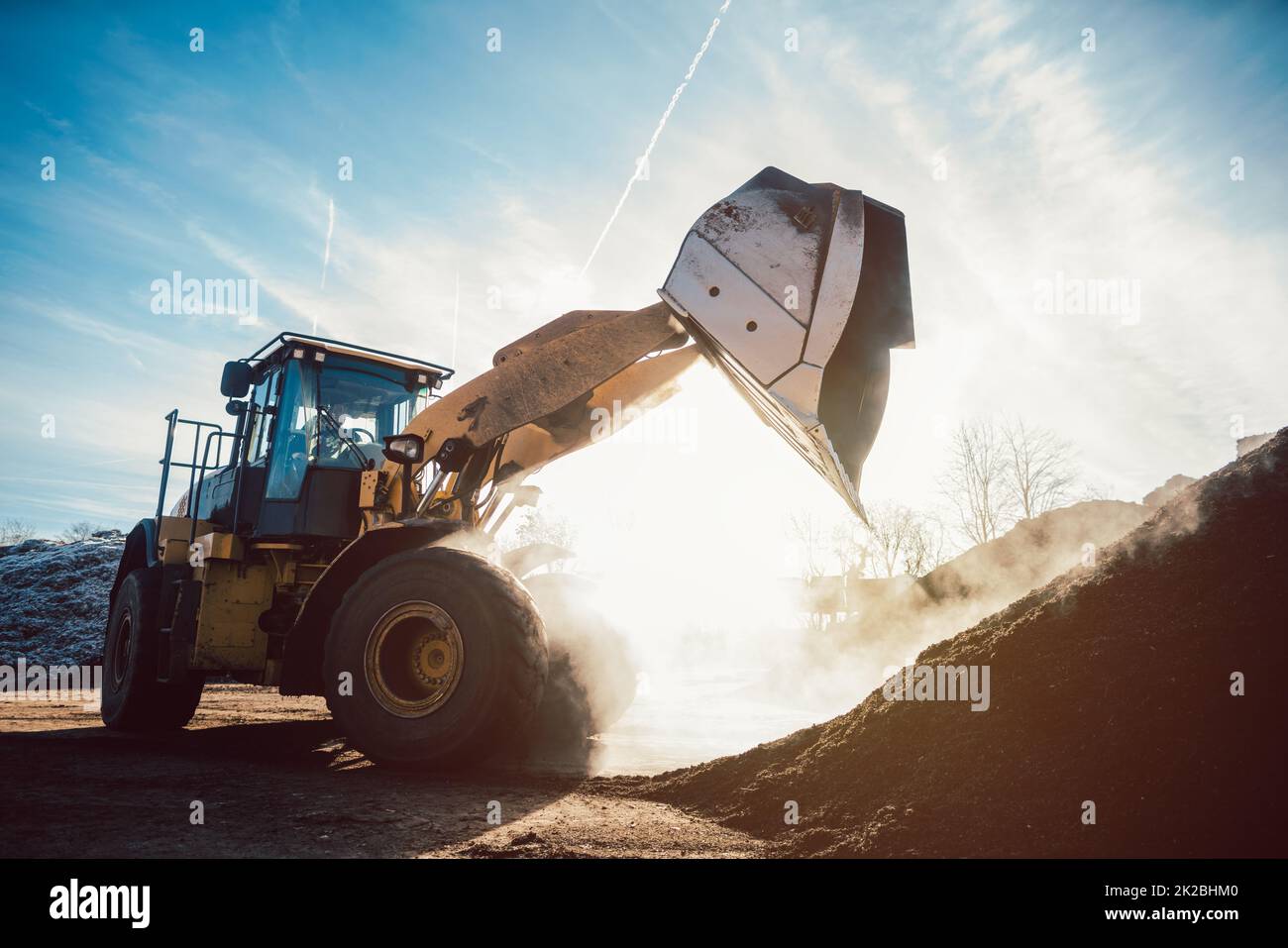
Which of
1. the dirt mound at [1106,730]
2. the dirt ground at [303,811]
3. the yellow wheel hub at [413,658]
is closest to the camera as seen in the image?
the dirt mound at [1106,730]

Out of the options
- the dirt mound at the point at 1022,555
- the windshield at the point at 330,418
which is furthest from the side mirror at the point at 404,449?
the dirt mound at the point at 1022,555

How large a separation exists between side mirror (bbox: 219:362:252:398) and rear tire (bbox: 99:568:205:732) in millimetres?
2098

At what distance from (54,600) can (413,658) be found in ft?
72.8

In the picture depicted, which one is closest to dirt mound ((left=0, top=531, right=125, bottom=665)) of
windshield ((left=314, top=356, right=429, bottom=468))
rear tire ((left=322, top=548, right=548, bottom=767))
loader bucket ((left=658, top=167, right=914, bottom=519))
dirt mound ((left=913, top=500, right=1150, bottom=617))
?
windshield ((left=314, top=356, right=429, bottom=468))

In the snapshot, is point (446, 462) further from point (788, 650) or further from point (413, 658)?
point (788, 650)

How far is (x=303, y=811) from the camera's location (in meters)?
4.02

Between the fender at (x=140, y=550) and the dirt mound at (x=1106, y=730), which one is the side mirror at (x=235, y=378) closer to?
the fender at (x=140, y=550)

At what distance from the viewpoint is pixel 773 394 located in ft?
15.4

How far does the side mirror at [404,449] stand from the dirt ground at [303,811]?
2340 millimetres

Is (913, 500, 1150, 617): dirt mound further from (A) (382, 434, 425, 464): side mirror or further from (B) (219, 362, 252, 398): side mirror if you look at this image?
(B) (219, 362, 252, 398): side mirror

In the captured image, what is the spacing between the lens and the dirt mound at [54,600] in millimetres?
19344
